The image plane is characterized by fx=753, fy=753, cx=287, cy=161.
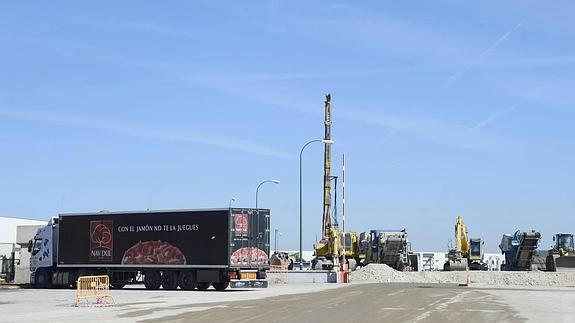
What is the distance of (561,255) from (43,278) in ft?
162

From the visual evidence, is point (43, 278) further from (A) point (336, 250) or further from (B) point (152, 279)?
(A) point (336, 250)

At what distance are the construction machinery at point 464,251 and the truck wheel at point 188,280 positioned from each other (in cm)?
4051

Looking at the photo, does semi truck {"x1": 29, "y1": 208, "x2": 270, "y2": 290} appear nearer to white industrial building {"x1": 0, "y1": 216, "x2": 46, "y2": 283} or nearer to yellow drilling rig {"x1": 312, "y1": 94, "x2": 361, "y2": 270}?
white industrial building {"x1": 0, "y1": 216, "x2": 46, "y2": 283}

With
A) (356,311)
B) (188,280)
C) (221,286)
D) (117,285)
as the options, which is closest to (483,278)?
(221,286)

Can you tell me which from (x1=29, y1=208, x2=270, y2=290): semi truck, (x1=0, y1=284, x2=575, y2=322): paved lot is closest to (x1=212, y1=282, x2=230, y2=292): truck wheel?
(x1=29, y1=208, x2=270, y2=290): semi truck

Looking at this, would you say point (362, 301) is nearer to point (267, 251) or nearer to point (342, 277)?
point (267, 251)

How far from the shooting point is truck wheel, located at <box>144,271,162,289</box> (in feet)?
118

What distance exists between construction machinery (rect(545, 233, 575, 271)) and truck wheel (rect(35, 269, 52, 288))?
47378 millimetres

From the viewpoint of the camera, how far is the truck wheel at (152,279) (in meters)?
36.0

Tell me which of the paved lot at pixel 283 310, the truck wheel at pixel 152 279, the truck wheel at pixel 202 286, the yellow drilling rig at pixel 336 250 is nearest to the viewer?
the paved lot at pixel 283 310

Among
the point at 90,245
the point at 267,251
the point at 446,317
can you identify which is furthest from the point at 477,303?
the point at 90,245

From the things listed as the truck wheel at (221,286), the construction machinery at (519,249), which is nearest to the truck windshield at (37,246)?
the truck wheel at (221,286)

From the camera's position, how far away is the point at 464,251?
71.8 metres

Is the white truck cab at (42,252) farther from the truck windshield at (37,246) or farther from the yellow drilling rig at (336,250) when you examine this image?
the yellow drilling rig at (336,250)
